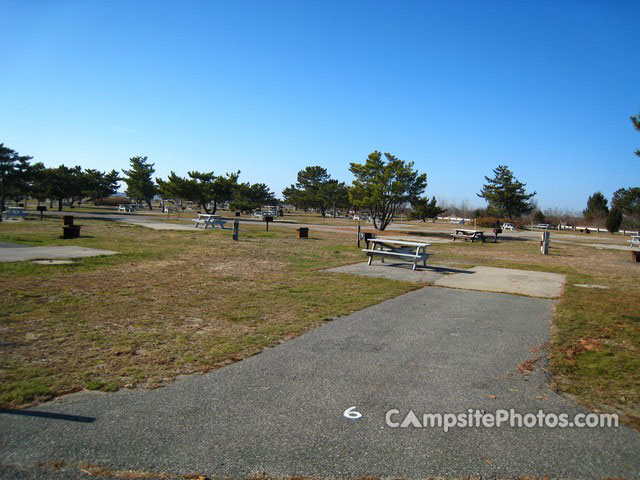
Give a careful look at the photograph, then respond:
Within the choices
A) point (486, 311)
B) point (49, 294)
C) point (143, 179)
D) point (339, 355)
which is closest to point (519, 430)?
point (339, 355)

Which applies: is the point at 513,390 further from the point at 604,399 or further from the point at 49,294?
the point at 49,294

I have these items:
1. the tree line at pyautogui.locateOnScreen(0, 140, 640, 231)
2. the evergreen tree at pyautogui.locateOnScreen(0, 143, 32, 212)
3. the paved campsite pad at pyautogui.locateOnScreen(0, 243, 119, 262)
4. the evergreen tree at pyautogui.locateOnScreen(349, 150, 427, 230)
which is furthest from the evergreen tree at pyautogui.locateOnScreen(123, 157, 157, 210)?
the paved campsite pad at pyautogui.locateOnScreen(0, 243, 119, 262)

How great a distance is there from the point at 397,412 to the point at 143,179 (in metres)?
65.5

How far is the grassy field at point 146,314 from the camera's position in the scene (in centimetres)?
387

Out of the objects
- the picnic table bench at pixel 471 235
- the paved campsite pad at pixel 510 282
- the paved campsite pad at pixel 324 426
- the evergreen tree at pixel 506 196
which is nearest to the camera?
the paved campsite pad at pixel 324 426

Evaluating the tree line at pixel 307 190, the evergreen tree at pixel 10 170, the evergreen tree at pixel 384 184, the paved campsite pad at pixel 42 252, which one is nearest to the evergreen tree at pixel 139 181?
the tree line at pixel 307 190

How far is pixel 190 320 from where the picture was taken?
5645 mm

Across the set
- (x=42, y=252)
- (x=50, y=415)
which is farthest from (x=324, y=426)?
(x=42, y=252)

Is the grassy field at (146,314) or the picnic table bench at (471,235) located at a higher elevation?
the picnic table bench at (471,235)

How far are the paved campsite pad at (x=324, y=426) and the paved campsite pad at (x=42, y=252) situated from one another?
8273 mm

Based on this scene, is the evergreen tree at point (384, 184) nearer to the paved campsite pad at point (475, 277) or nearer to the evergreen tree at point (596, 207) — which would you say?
the paved campsite pad at point (475, 277)

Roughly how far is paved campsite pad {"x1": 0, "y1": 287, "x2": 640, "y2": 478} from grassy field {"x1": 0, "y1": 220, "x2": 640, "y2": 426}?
1.19ft

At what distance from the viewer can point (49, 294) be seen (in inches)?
263

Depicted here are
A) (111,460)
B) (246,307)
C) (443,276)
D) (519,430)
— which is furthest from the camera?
(443,276)
